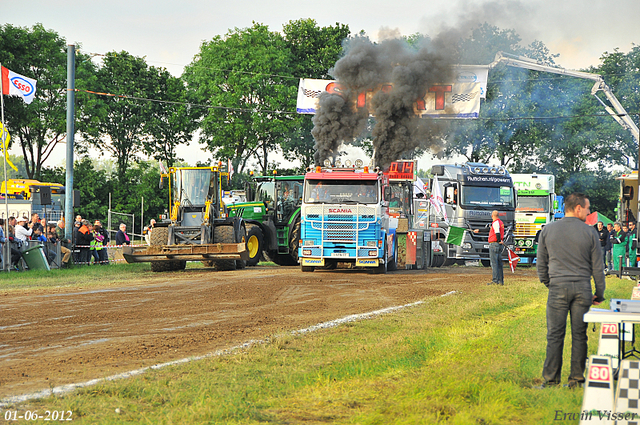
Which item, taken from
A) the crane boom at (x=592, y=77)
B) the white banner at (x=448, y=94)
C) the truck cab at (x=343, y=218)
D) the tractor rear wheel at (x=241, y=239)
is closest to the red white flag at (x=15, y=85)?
the tractor rear wheel at (x=241, y=239)

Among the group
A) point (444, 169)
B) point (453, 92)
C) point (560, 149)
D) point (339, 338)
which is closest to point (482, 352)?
point (339, 338)

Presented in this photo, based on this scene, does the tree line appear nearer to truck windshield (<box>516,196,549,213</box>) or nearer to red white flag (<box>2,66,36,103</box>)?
truck windshield (<box>516,196,549,213</box>)

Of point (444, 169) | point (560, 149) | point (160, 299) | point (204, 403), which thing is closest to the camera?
point (204, 403)

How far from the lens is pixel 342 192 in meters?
21.8

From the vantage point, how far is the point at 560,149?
51875mm

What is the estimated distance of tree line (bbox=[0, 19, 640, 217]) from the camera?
47.9 metres

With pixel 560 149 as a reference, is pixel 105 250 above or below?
below

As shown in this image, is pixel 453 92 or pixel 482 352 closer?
pixel 482 352

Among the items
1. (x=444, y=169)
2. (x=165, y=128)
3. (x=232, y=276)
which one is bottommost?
(x=232, y=276)

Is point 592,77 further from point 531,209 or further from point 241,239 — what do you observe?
point 241,239

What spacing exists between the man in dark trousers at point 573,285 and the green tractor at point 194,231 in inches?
627

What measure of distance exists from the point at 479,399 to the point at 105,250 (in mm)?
22483

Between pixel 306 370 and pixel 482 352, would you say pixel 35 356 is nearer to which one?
pixel 306 370

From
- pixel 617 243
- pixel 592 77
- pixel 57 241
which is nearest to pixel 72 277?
pixel 57 241
